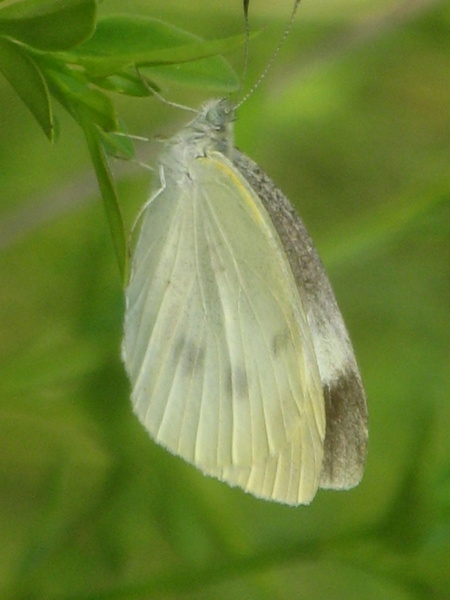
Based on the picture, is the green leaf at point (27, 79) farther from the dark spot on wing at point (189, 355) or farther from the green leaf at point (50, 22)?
the dark spot on wing at point (189, 355)

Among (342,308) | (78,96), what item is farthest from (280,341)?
(342,308)

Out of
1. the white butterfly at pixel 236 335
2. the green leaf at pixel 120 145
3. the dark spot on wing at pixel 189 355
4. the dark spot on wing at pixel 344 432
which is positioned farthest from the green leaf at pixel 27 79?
the dark spot on wing at pixel 344 432

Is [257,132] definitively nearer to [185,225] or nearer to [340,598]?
[185,225]

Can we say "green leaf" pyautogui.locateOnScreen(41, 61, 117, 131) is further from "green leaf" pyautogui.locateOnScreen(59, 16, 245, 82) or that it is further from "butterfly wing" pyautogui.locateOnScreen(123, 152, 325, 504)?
"butterfly wing" pyautogui.locateOnScreen(123, 152, 325, 504)

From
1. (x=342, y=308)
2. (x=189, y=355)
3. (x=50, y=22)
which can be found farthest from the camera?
(x=342, y=308)

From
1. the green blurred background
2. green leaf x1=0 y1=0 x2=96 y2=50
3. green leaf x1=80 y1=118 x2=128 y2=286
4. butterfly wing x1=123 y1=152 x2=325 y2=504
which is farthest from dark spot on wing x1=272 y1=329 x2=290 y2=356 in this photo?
green leaf x1=0 y1=0 x2=96 y2=50

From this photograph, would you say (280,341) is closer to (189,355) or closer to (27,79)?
(189,355)
